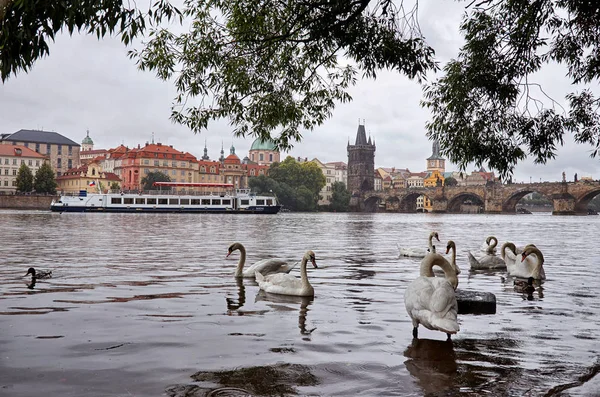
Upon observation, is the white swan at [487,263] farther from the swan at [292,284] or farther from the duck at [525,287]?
the swan at [292,284]

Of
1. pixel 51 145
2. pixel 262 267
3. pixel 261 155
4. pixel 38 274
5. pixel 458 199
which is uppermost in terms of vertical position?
pixel 261 155

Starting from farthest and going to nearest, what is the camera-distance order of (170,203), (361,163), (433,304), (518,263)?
(361,163)
(170,203)
(518,263)
(433,304)

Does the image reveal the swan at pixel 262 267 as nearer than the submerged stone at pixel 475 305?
No

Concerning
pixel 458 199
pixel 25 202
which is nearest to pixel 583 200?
pixel 458 199

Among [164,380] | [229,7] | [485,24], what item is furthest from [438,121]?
[164,380]

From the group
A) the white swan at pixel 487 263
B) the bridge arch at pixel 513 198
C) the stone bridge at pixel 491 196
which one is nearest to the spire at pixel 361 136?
the stone bridge at pixel 491 196

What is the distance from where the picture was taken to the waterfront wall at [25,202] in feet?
291

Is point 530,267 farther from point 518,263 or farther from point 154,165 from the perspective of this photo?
point 154,165

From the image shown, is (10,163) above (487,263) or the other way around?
above

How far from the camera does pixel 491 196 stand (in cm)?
11094

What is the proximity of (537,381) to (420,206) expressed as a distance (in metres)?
162

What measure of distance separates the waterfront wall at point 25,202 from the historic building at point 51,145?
1466 inches

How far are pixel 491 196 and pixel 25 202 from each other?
80.9 meters

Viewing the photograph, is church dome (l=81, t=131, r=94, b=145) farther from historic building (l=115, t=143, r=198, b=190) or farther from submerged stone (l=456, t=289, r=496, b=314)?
submerged stone (l=456, t=289, r=496, b=314)
